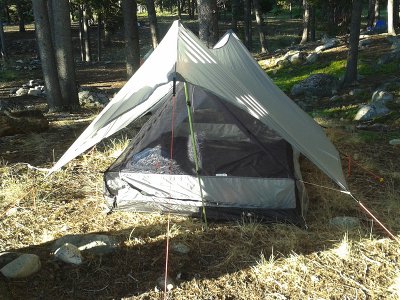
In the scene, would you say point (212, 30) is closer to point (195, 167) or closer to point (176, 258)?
point (195, 167)

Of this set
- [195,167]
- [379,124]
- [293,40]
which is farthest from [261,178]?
[293,40]

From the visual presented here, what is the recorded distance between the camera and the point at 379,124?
7.87 m

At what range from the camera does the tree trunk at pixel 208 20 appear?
Answer: 727 cm

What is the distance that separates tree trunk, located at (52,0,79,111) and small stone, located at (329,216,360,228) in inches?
292

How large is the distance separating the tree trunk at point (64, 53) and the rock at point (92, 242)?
21.4ft

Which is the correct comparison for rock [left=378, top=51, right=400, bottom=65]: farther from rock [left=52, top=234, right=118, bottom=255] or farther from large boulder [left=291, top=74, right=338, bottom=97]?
rock [left=52, top=234, right=118, bottom=255]

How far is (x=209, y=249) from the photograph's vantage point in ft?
12.2

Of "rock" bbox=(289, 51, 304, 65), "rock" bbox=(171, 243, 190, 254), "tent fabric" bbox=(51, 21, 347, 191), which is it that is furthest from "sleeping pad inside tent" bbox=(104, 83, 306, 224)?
"rock" bbox=(289, 51, 304, 65)

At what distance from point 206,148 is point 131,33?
646cm

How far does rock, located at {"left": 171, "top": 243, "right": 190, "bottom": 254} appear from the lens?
3670 millimetres

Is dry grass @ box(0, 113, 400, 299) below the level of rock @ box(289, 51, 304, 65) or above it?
below

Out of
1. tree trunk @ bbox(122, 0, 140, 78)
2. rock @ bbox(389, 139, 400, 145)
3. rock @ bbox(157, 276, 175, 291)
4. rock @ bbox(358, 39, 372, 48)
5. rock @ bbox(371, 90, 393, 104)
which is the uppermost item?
Answer: tree trunk @ bbox(122, 0, 140, 78)

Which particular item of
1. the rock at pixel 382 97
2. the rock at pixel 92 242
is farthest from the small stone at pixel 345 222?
the rock at pixel 382 97

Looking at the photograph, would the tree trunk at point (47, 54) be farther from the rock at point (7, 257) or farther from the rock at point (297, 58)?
the rock at point (297, 58)
